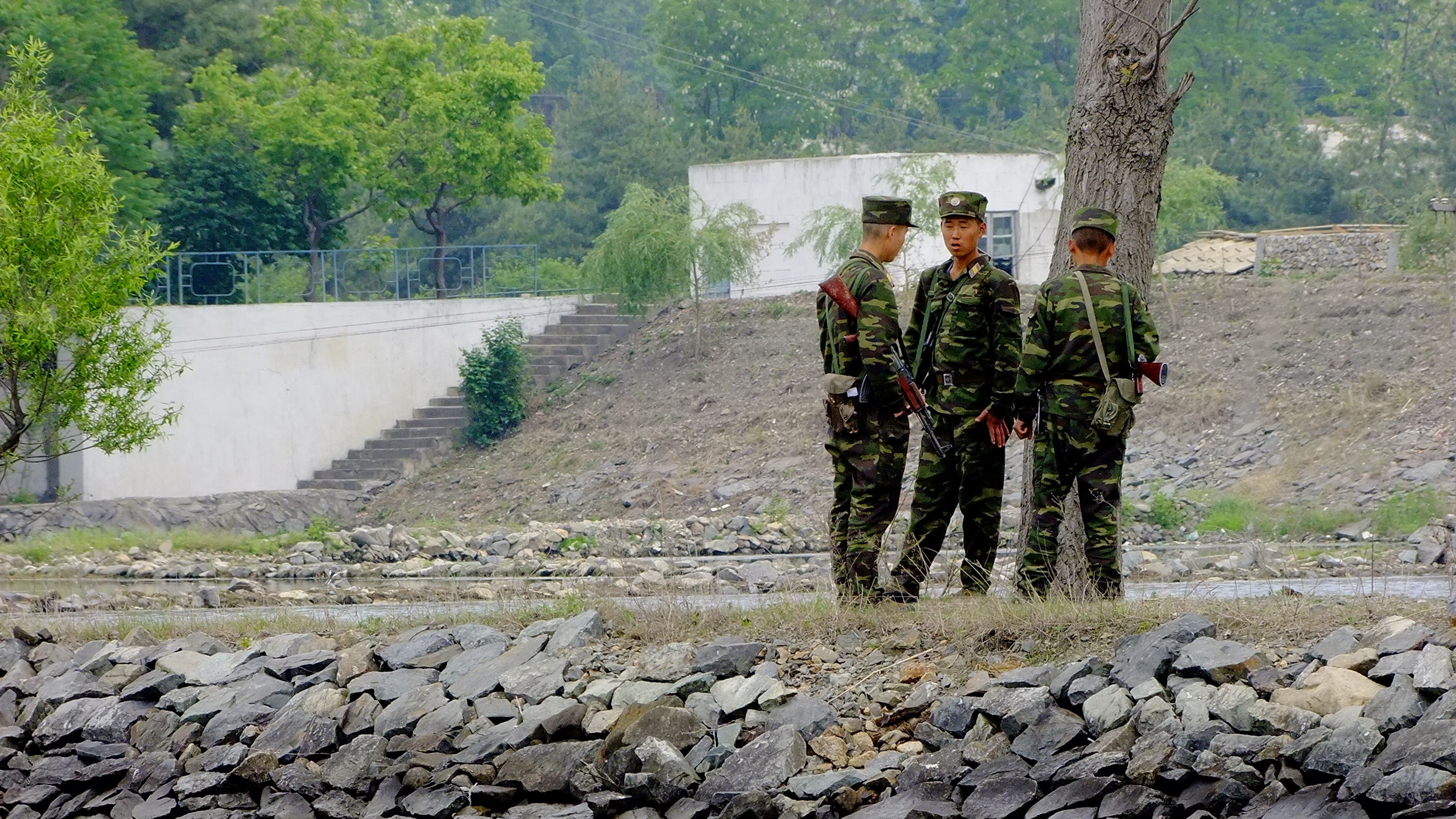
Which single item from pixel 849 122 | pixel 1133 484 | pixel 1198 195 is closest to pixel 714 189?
pixel 1198 195

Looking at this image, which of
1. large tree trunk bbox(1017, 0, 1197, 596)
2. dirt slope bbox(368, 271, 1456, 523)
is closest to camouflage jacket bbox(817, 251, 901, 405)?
large tree trunk bbox(1017, 0, 1197, 596)

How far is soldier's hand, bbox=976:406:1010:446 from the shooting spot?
8.61 metres

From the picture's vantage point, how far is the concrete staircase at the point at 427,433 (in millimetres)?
33844

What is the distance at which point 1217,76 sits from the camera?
60625 millimetres

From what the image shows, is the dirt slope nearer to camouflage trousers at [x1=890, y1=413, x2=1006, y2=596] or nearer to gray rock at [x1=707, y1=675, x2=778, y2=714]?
camouflage trousers at [x1=890, y1=413, x2=1006, y2=596]

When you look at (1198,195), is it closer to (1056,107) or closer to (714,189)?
(714,189)

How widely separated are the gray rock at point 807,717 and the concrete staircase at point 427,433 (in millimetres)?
26692

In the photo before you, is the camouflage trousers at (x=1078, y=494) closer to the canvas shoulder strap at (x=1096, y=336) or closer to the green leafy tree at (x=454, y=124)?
the canvas shoulder strap at (x=1096, y=336)

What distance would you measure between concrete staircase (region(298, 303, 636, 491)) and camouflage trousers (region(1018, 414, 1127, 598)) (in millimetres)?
26356

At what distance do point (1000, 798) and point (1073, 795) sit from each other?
33cm

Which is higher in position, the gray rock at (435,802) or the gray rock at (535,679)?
the gray rock at (535,679)

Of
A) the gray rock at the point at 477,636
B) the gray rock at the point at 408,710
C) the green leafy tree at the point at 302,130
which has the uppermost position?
the green leafy tree at the point at 302,130

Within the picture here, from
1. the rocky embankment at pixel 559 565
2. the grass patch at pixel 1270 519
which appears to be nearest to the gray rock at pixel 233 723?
the rocky embankment at pixel 559 565

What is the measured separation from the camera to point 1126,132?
9195 millimetres
